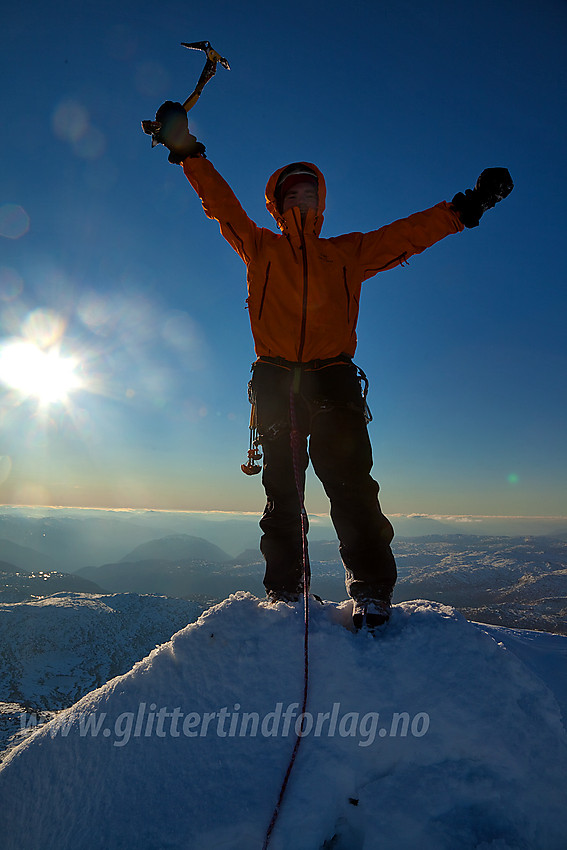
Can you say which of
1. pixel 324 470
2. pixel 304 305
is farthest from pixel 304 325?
pixel 324 470

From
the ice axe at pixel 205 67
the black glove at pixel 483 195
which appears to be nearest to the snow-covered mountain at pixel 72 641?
the ice axe at pixel 205 67

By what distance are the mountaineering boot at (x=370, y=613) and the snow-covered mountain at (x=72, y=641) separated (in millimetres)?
162003

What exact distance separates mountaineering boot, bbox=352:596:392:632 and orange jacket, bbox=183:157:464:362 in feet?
7.06

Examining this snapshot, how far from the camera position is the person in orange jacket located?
3490 millimetres

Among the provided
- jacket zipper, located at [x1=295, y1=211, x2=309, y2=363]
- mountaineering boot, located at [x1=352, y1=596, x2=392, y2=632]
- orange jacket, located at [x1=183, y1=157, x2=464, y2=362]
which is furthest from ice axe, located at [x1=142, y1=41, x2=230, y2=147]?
mountaineering boot, located at [x1=352, y1=596, x2=392, y2=632]

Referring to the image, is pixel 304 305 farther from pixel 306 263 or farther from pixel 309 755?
pixel 309 755

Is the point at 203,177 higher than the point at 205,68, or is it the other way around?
the point at 205,68

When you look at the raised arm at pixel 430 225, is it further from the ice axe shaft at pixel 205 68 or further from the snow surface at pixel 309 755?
the snow surface at pixel 309 755

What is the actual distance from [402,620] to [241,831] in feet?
5.21

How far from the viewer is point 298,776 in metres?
1.91

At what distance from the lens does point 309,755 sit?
1.99 metres

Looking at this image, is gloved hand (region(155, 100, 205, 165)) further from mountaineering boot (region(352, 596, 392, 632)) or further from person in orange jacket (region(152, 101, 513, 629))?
mountaineering boot (region(352, 596, 392, 632))

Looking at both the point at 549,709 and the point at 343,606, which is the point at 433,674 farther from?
the point at 343,606

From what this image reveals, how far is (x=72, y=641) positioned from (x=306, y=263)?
196m
